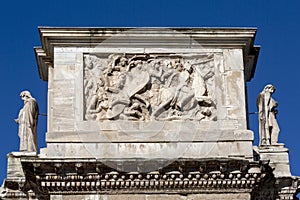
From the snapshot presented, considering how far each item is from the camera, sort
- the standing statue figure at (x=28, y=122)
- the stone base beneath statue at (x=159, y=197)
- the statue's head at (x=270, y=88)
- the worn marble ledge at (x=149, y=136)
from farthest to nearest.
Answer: the statue's head at (x=270, y=88) < the standing statue figure at (x=28, y=122) < the worn marble ledge at (x=149, y=136) < the stone base beneath statue at (x=159, y=197)

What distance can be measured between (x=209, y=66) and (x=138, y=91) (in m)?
1.48

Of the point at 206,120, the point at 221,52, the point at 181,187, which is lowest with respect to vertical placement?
the point at 181,187

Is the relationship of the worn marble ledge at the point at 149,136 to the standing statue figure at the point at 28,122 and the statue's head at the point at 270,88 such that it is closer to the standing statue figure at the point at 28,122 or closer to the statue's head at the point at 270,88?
the standing statue figure at the point at 28,122

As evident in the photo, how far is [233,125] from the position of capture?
65.5 ft

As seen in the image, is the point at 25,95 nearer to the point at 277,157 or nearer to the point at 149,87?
the point at 149,87

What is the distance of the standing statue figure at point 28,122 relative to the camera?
19906mm

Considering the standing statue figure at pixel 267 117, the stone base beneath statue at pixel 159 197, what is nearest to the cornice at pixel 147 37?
the standing statue figure at pixel 267 117

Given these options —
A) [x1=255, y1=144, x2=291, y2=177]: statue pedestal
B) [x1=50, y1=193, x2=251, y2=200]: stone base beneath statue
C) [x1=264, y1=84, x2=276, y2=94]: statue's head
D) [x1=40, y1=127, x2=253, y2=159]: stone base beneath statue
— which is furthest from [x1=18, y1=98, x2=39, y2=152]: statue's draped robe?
[x1=264, y1=84, x2=276, y2=94]: statue's head

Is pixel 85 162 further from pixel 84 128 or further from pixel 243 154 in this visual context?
pixel 243 154

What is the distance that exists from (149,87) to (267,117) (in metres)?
2.26

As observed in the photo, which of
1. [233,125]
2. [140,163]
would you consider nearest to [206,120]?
[233,125]

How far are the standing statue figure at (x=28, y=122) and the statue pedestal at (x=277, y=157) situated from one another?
411 cm

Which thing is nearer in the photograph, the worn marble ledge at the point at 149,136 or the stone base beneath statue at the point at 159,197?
the stone base beneath statue at the point at 159,197

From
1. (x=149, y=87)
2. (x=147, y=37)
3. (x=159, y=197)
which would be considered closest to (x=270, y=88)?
(x=149, y=87)
